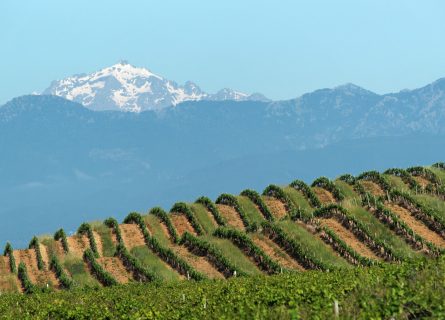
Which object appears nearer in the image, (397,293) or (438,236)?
(397,293)

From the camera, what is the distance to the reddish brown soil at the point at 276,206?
317 feet

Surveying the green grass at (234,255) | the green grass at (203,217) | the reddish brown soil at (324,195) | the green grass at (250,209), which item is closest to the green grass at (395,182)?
the reddish brown soil at (324,195)

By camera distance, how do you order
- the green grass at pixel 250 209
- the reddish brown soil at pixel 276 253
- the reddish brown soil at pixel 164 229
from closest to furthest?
the reddish brown soil at pixel 276 253 → the reddish brown soil at pixel 164 229 → the green grass at pixel 250 209

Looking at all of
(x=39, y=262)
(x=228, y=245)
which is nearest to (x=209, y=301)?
(x=228, y=245)

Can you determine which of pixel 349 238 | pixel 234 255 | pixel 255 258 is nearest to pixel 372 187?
pixel 349 238

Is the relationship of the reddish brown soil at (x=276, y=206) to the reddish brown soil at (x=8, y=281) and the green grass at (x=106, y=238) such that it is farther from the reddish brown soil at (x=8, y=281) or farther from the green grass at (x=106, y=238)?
the reddish brown soil at (x=8, y=281)

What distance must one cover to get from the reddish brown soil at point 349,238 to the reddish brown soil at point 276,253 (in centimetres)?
584

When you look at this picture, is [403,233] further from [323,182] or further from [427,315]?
[427,315]

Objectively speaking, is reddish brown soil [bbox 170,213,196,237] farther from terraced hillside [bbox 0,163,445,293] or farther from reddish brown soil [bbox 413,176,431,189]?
reddish brown soil [bbox 413,176,431,189]

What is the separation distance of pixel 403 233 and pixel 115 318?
132 feet

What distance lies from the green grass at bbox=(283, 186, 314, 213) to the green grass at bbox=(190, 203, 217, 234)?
1262 centimetres

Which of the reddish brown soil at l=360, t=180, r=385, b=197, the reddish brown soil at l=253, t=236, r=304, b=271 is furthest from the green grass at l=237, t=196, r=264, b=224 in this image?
the reddish brown soil at l=253, t=236, r=304, b=271

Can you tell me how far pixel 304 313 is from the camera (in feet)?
78.3

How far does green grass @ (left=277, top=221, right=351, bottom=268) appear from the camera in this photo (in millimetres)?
65312
